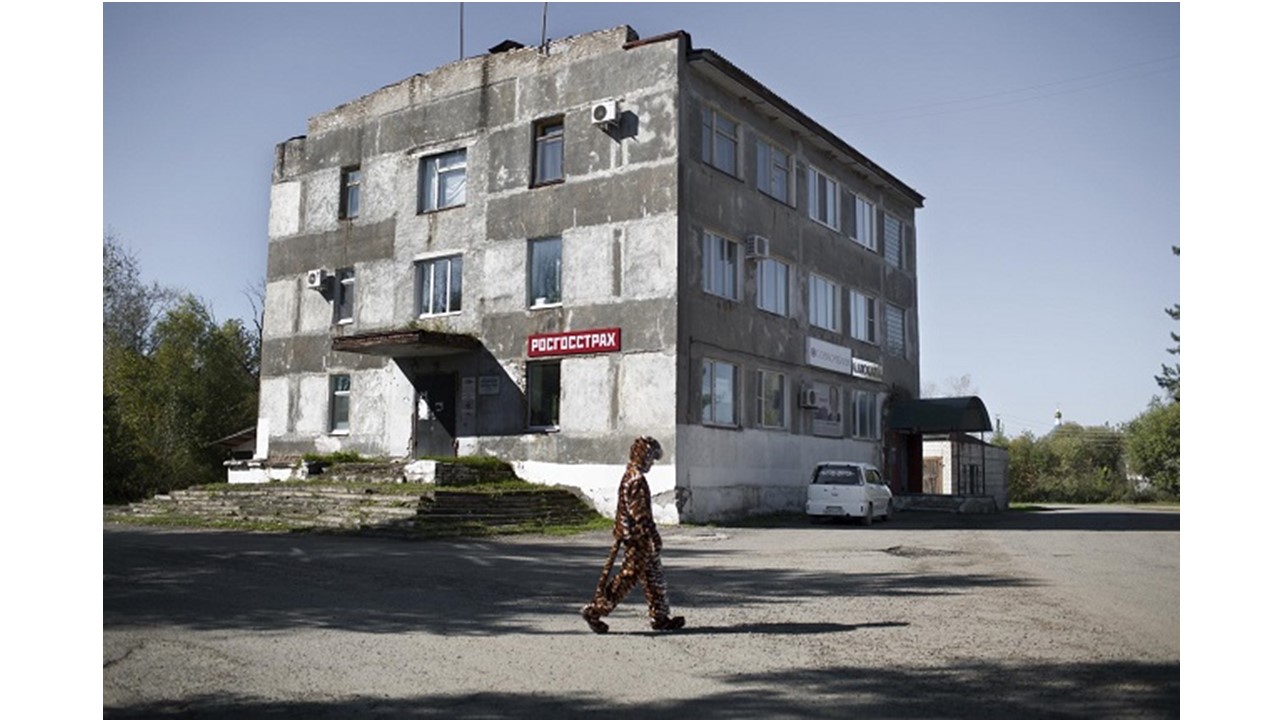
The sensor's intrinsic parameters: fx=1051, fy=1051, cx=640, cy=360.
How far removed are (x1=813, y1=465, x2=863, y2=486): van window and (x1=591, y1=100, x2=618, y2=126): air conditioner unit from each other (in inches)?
388

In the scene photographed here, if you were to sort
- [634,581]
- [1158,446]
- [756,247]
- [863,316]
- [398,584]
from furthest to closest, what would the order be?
1. [1158,446]
2. [863,316]
3. [756,247]
4. [398,584]
5. [634,581]

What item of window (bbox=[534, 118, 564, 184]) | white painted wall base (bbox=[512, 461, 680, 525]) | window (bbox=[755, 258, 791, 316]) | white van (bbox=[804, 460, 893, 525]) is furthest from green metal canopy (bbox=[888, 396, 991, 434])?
window (bbox=[534, 118, 564, 184])

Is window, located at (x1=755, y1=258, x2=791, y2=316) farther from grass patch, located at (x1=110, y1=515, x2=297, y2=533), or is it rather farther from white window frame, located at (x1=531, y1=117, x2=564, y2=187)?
grass patch, located at (x1=110, y1=515, x2=297, y2=533)

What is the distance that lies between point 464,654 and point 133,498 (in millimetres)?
Result: 27335

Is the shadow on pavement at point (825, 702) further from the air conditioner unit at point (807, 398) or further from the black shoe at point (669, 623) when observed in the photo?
the air conditioner unit at point (807, 398)

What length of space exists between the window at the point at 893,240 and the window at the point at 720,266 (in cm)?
1097

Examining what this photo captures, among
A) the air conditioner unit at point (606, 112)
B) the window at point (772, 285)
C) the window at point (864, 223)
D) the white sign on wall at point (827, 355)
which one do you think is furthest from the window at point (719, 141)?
the window at point (864, 223)

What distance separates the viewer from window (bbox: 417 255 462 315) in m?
28.5

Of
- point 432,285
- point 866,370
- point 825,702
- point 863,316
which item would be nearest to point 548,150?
point 432,285

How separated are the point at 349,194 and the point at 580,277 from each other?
31.9 feet

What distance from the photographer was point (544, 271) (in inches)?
1049

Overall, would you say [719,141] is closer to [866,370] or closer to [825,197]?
[825,197]

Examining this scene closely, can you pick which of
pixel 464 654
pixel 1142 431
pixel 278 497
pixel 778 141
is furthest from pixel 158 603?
pixel 1142 431

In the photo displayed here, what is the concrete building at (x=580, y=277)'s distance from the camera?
24859mm
